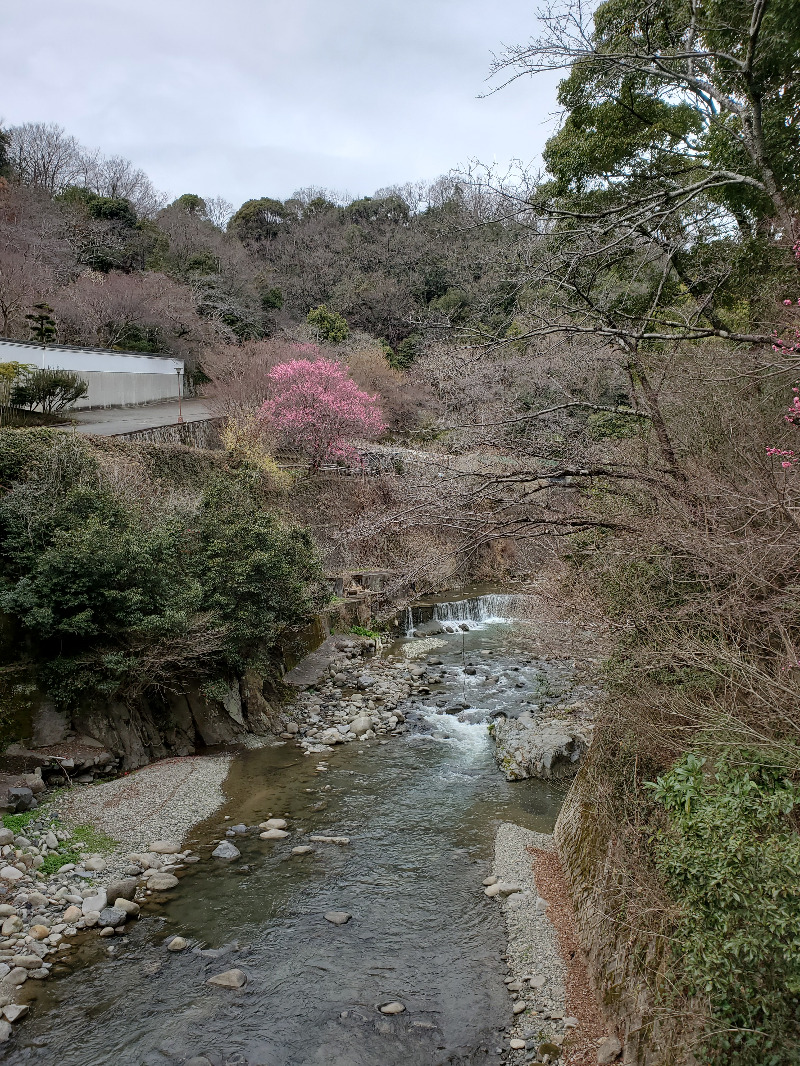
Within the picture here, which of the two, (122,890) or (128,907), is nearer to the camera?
(128,907)

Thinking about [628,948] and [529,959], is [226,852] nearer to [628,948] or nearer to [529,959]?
[529,959]

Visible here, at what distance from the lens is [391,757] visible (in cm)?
1058

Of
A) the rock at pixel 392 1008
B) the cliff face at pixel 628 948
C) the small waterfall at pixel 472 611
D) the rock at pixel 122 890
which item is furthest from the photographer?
the small waterfall at pixel 472 611

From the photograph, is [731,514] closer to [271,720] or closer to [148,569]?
[148,569]

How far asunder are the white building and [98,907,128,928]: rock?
51.9ft

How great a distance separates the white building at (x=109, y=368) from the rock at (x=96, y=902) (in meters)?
15.6

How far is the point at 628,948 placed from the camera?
496 cm

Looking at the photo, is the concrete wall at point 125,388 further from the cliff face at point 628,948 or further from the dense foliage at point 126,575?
the cliff face at point 628,948

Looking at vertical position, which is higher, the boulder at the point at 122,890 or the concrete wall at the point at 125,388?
the concrete wall at the point at 125,388

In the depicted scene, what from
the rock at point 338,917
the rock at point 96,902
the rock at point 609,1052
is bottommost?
the rock at point 338,917

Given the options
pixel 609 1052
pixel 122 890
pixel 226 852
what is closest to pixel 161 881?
pixel 122 890

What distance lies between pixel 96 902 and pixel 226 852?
1.50 metres

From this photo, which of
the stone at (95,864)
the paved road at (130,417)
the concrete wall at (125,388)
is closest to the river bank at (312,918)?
the stone at (95,864)

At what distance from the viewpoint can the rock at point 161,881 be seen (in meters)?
7.13
